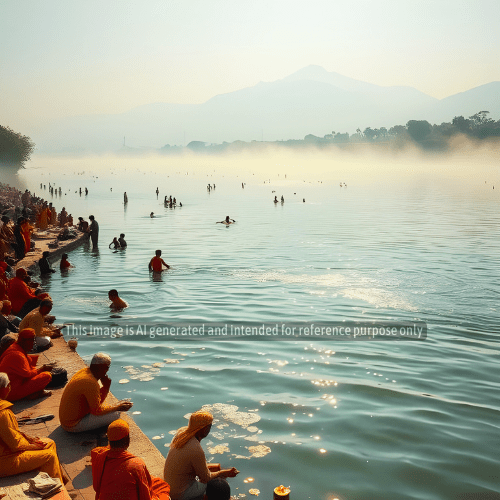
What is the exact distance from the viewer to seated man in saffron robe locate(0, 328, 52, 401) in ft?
27.6

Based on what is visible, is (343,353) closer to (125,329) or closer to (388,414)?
(388,414)

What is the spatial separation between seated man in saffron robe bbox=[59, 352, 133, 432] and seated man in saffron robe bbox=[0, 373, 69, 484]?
1.08 meters

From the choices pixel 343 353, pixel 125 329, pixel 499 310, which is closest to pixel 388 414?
pixel 343 353

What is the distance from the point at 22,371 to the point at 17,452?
2575 millimetres

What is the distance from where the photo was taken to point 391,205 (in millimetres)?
72562

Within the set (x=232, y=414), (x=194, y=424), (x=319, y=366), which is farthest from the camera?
(x=319, y=366)

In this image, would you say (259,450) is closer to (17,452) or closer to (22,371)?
(17,452)

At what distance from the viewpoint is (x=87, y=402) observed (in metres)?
7.50

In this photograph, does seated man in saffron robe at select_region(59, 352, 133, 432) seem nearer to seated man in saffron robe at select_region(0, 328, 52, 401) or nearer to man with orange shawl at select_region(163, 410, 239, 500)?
seated man in saffron robe at select_region(0, 328, 52, 401)

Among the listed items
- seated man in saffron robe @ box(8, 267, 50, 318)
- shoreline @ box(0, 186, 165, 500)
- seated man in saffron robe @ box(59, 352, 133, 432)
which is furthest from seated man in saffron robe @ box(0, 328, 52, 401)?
seated man in saffron robe @ box(8, 267, 50, 318)

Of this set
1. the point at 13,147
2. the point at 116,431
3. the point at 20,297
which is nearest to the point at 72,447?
the point at 116,431

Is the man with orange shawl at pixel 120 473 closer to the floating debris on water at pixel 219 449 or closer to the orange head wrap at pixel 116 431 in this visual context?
the orange head wrap at pixel 116 431

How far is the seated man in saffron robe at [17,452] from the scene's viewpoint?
19.8 ft

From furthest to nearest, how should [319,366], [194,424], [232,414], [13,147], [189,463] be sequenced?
[13,147] < [319,366] < [232,414] < [189,463] < [194,424]
